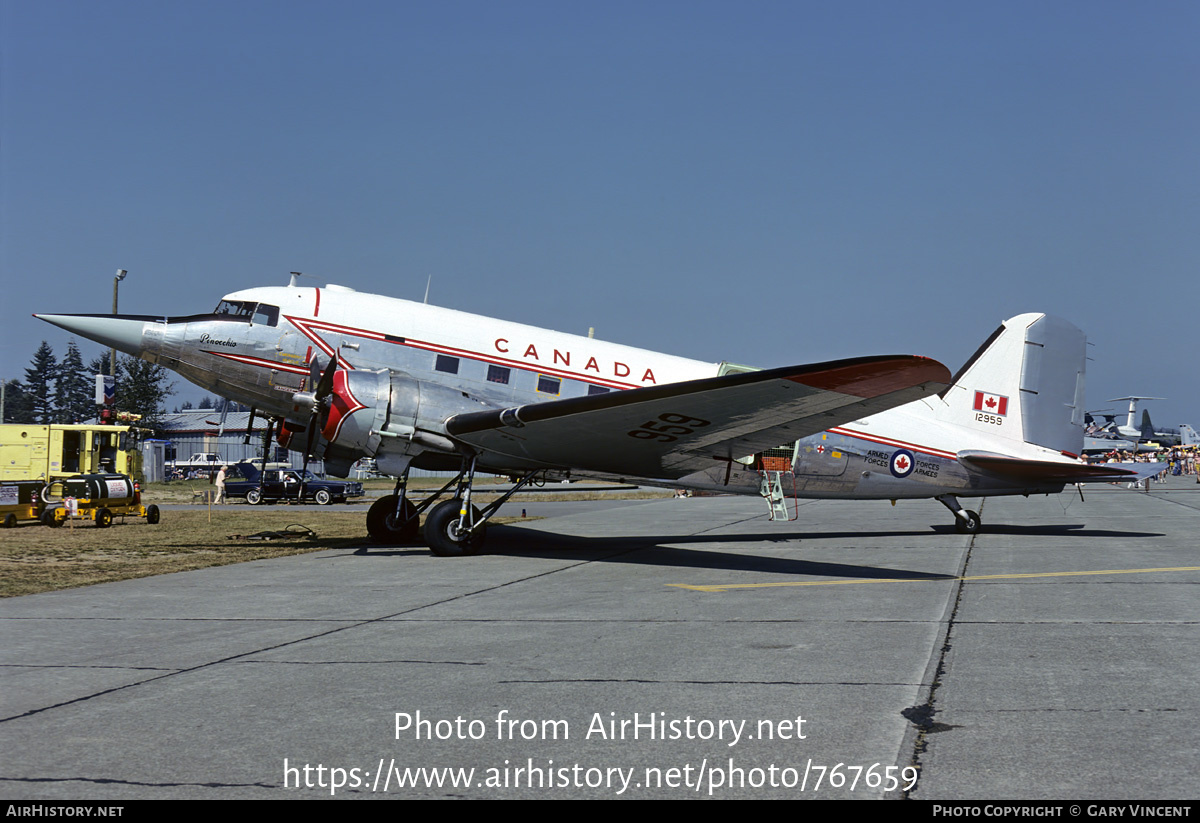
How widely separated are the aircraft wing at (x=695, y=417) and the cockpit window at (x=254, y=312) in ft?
12.4

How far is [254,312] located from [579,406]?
6.67 metres

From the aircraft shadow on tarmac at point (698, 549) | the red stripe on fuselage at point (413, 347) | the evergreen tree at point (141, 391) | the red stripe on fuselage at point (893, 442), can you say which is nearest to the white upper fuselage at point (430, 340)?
the red stripe on fuselage at point (413, 347)

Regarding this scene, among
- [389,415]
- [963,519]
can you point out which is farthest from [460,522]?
[963,519]

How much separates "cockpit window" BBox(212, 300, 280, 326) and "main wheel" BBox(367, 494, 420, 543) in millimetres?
4045

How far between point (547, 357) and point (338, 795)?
1258 centimetres

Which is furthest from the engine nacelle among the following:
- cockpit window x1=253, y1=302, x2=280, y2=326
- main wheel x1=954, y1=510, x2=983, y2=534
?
main wheel x1=954, y1=510, x2=983, y2=534

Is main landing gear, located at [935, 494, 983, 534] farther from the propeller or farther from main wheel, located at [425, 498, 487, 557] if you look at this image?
the propeller

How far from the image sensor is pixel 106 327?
611 inches

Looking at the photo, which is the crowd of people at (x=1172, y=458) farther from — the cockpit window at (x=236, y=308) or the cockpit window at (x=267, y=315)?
the cockpit window at (x=236, y=308)

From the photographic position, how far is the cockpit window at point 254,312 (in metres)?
15.8

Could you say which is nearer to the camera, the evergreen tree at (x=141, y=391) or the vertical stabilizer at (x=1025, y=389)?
the vertical stabilizer at (x=1025, y=389)

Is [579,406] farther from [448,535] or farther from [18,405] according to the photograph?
[18,405]

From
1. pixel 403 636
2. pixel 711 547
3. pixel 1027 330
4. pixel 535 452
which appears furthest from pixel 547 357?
pixel 1027 330

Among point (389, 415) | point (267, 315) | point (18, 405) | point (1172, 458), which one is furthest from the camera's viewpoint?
point (18, 405)
